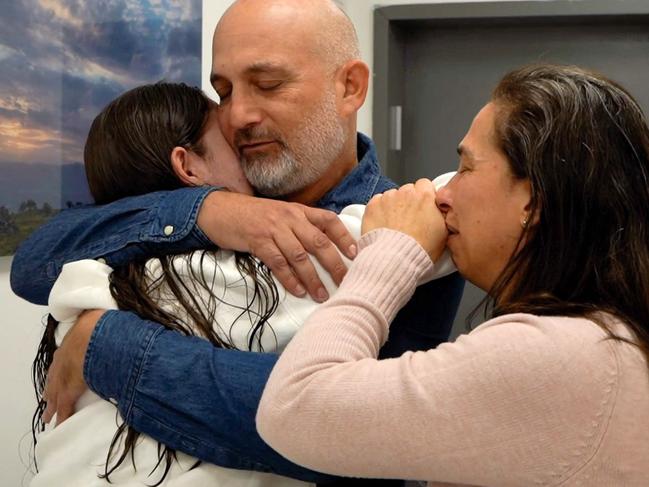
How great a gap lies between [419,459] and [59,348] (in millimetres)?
579

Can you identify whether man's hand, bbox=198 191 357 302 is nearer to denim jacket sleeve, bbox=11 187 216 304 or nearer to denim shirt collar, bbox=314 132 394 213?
denim jacket sleeve, bbox=11 187 216 304

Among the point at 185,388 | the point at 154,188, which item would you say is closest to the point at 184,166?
the point at 154,188

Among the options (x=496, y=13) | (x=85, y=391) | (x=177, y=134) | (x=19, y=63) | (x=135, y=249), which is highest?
(x=496, y=13)

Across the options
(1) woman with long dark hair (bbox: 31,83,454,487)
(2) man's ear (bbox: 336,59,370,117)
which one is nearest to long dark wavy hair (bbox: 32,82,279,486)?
(1) woman with long dark hair (bbox: 31,83,454,487)

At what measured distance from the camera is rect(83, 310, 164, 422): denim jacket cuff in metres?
1.07

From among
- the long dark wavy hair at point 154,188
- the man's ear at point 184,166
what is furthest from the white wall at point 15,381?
the man's ear at point 184,166

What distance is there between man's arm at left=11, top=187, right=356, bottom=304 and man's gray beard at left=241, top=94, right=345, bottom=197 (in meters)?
0.15

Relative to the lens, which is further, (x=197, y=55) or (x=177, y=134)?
(x=197, y=55)

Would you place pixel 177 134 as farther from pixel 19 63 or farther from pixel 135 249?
pixel 19 63

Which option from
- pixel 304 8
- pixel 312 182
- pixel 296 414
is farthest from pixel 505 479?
pixel 304 8

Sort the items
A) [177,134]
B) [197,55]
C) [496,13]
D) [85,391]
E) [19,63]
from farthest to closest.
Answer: [496,13] < [197,55] < [19,63] < [177,134] < [85,391]

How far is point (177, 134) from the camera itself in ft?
4.36

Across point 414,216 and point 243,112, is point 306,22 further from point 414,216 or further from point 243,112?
point 414,216

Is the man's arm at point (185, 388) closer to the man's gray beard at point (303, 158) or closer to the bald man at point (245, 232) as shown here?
the bald man at point (245, 232)
